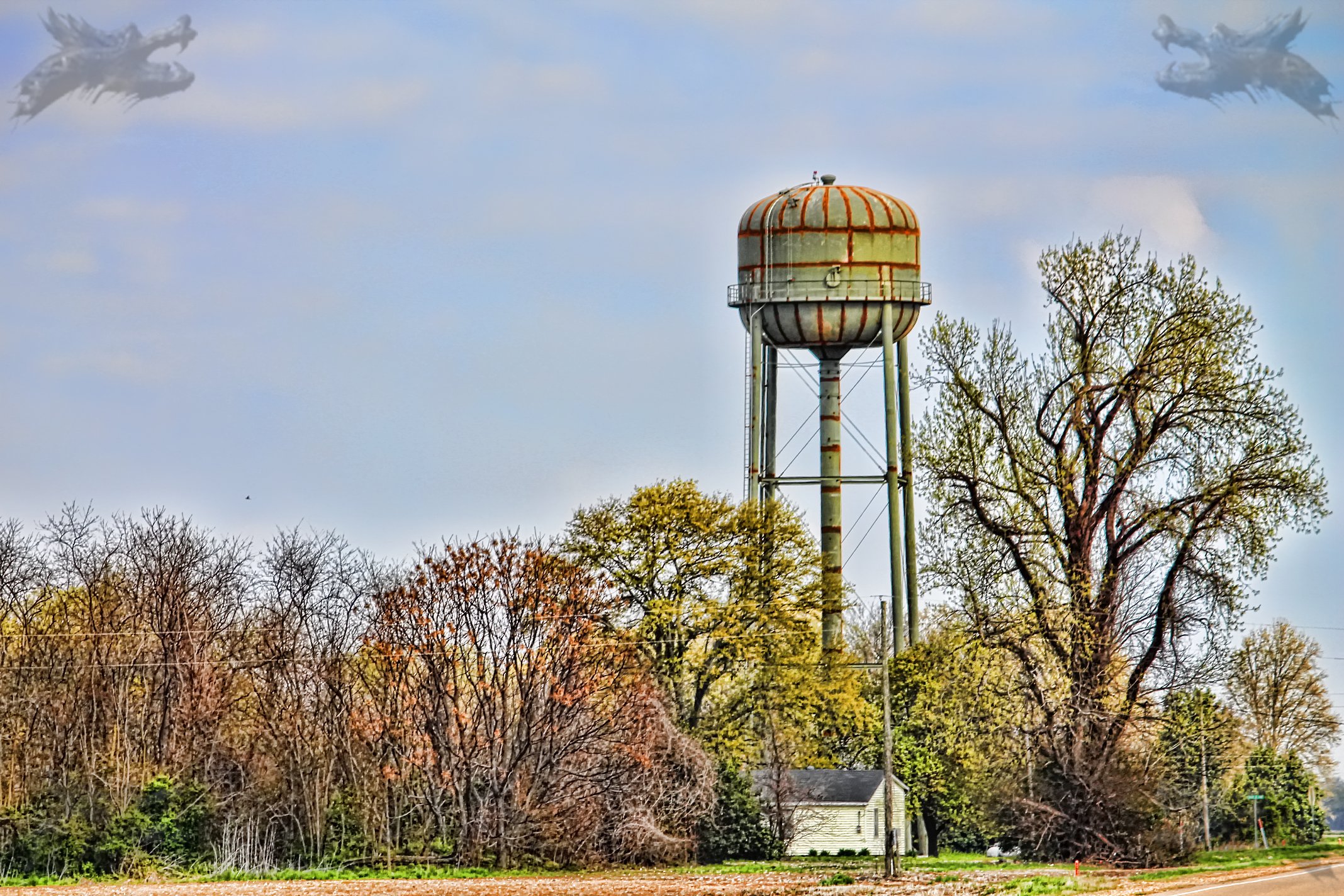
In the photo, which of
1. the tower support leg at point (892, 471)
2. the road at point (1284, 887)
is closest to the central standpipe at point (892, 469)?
the tower support leg at point (892, 471)

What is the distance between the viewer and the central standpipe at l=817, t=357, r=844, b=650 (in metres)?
66.7

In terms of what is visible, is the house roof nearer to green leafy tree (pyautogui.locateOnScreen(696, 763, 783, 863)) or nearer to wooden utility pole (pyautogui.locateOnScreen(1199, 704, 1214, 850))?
green leafy tree (pyautogui.locateOnScreen(696, 763, 783, 863))

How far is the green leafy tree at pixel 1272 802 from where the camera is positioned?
220 ft

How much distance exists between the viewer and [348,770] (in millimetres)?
57812

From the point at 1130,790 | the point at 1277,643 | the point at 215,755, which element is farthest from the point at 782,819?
the point at 1277,643

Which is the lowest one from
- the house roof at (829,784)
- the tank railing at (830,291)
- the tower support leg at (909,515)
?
the house roof at (829,784)

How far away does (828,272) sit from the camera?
227 ft

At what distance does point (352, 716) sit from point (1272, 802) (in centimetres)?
2924

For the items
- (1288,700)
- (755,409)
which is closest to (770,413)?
(755,409)

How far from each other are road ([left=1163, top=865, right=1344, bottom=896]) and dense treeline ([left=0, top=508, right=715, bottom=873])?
18.7 metres

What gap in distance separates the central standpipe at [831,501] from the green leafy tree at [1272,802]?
13.7 meters

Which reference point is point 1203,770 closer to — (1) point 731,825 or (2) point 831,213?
(1) point 731,825

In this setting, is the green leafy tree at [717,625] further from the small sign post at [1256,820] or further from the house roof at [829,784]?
the small sign post at [1256,820]

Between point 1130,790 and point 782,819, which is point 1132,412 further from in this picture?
point 782,819
